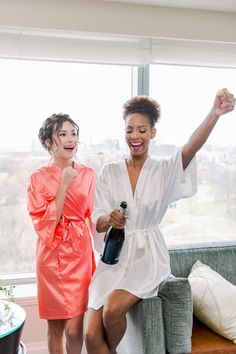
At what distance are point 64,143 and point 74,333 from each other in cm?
103

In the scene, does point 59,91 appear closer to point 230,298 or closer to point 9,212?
point 9,212

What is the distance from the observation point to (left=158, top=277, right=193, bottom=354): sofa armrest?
79.1 inches

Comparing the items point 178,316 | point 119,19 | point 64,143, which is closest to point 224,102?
point 64,143

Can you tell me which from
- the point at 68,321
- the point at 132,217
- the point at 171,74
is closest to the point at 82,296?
the point at 68,321

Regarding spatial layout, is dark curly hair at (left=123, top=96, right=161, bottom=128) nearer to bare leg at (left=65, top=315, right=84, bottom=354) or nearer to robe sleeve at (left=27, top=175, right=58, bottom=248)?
robe sleeve at (left=27, top=175, right=58, bottom=248)

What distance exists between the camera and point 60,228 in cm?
228

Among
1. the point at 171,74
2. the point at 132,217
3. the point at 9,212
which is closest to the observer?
the point at 132,217

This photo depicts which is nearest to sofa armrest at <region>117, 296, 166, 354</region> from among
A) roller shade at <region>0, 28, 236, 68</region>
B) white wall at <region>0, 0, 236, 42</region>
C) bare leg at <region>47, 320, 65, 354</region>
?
bare leg at <region>47, 320, 65, 354</region>

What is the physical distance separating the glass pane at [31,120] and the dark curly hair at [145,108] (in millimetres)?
763

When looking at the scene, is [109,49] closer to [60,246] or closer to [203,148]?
[203,148]

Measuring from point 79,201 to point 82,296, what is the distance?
0.52 metres

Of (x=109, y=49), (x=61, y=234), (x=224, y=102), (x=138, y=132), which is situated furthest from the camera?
(x=109, y=49)

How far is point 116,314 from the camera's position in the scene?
1.99 metres

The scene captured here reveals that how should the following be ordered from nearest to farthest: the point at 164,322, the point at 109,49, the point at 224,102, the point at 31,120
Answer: the point at 224,102
the point at 164,322
the point at 109,49
the point at 31,120
